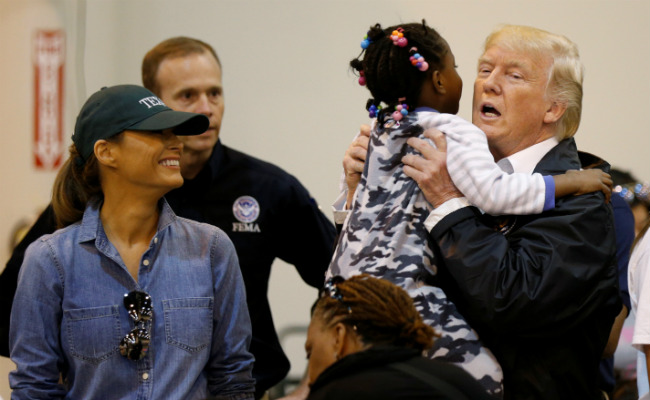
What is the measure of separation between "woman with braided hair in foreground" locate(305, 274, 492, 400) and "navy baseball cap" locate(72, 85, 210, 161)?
0.64 m

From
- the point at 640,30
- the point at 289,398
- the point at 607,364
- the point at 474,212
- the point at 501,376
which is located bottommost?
the point at 289,398

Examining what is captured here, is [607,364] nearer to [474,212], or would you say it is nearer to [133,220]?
[474,212]

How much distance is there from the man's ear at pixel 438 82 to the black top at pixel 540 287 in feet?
1.17

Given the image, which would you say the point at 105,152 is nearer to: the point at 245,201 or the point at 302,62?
the point at 245,201

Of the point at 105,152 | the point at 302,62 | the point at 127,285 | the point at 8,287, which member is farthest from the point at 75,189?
the point at 302,62

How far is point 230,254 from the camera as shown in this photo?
2.38 metres

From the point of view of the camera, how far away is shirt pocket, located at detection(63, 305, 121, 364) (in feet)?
7.13

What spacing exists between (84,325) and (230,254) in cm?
44

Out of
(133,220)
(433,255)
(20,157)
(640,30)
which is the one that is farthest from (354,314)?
(640,30)

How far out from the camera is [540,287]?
85.4 inches

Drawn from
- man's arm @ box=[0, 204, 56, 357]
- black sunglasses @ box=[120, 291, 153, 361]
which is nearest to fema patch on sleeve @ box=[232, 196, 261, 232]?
man's arm @ box=[0, 204, 56, 357]

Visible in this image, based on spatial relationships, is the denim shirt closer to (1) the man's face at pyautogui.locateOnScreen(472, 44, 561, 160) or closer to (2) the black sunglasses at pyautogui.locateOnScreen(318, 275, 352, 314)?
(2) the black sunglasses at pyautogui.locateOnScreen(318, 275, 352, 314)

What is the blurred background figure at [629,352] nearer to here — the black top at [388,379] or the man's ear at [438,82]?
the man's ear at [438,82]

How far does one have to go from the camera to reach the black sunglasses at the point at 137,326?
216 cm
